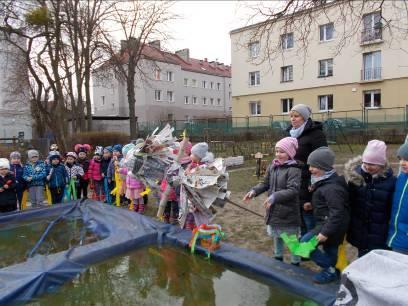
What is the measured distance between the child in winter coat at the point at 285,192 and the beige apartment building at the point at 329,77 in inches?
720

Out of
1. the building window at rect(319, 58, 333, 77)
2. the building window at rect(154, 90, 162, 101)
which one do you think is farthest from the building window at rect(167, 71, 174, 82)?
the building window at rect(319, 58, 333, 77)

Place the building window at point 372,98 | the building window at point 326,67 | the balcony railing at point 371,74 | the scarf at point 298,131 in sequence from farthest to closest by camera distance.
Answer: the building window at point 326,67 → the building window at point 372,98 → the balcony railing at point 371,74 → the scarf at point 298,131

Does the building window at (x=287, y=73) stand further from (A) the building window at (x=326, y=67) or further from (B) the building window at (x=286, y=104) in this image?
(A) the building window at (x=326, y=67)

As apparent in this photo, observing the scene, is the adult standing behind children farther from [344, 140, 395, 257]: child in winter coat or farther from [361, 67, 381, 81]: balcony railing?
[361, 67, 381, 81]: balcony railing

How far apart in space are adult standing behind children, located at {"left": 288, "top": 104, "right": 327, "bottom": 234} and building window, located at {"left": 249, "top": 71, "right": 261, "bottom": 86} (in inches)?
1106

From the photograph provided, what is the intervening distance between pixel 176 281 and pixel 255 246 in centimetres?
131

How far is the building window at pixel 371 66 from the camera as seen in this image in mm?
24438

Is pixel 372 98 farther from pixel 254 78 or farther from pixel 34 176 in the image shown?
pixel 34 176

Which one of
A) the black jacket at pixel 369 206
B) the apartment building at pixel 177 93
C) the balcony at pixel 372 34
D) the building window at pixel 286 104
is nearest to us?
the black jacket at pixel 369 206

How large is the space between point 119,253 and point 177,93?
137 feet

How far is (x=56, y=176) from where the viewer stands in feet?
23.6

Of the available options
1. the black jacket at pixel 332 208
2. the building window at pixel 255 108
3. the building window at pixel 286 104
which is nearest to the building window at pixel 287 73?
the building window at pixel 286 104

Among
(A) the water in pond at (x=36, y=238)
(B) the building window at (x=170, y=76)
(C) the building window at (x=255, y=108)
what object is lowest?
(A) the water in pond at (x=36, y=238)

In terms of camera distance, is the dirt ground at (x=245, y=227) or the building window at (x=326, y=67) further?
the building window at (x=326, y=67)
